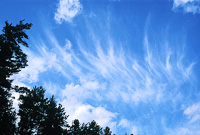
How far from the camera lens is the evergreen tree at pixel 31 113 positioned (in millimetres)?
19156

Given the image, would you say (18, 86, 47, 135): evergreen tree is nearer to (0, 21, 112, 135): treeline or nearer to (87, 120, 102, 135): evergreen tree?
(0, 21, 112, 135): treeline

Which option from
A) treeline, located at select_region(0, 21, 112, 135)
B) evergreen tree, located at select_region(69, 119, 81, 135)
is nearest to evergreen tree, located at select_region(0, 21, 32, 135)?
treeline, located at select_region(0, 21, 112, 135)

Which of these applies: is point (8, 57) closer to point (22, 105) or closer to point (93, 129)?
point (22, 105)

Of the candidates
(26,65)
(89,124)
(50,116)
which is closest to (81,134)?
(89,124)

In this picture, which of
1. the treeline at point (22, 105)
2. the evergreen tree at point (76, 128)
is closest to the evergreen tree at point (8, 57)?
the treeline at point (22, 105)

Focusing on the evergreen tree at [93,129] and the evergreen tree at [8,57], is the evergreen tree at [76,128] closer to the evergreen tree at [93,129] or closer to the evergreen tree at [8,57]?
the evergreen tree at [93,129]

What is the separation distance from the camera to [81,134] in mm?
30281

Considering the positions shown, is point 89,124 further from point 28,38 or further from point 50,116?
point 28,38

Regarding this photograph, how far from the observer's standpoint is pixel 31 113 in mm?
20094

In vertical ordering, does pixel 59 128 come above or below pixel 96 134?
below

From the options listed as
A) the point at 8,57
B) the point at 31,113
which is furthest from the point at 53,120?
the point at 8,57

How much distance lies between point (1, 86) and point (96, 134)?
89.6 ft

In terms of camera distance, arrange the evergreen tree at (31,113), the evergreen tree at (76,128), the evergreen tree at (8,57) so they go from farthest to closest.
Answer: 1. the evergreen tree at (76,128)
2. the evergreen tree at (31,113)
3. the evergreen tree at (8,57)

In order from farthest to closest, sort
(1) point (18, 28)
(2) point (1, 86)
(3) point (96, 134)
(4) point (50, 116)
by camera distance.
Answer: (3) point (96, 134) < (4) point (50, 116) < (1) point (18, 28) < (2) point (1, 86)
